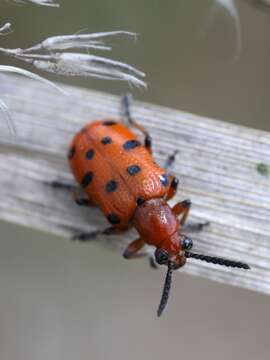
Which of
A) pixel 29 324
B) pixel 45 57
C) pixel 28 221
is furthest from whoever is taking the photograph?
pixel 29 324

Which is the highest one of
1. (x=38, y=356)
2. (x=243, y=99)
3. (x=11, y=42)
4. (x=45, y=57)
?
(x=45, y=57)

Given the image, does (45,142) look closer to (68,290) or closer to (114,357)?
(68,290)

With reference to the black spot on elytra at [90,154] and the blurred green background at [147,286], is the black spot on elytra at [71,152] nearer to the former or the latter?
the black spot on elytra at [90,154]

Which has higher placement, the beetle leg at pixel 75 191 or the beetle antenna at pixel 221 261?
the beetle antenna at pixel 221 261

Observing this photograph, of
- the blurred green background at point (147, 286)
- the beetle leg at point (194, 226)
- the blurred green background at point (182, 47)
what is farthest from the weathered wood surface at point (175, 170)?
the blurred green background at point (147, 286)

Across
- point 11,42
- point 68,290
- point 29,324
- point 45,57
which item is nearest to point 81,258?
point 68,290

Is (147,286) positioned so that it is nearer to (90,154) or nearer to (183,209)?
(90,154)
